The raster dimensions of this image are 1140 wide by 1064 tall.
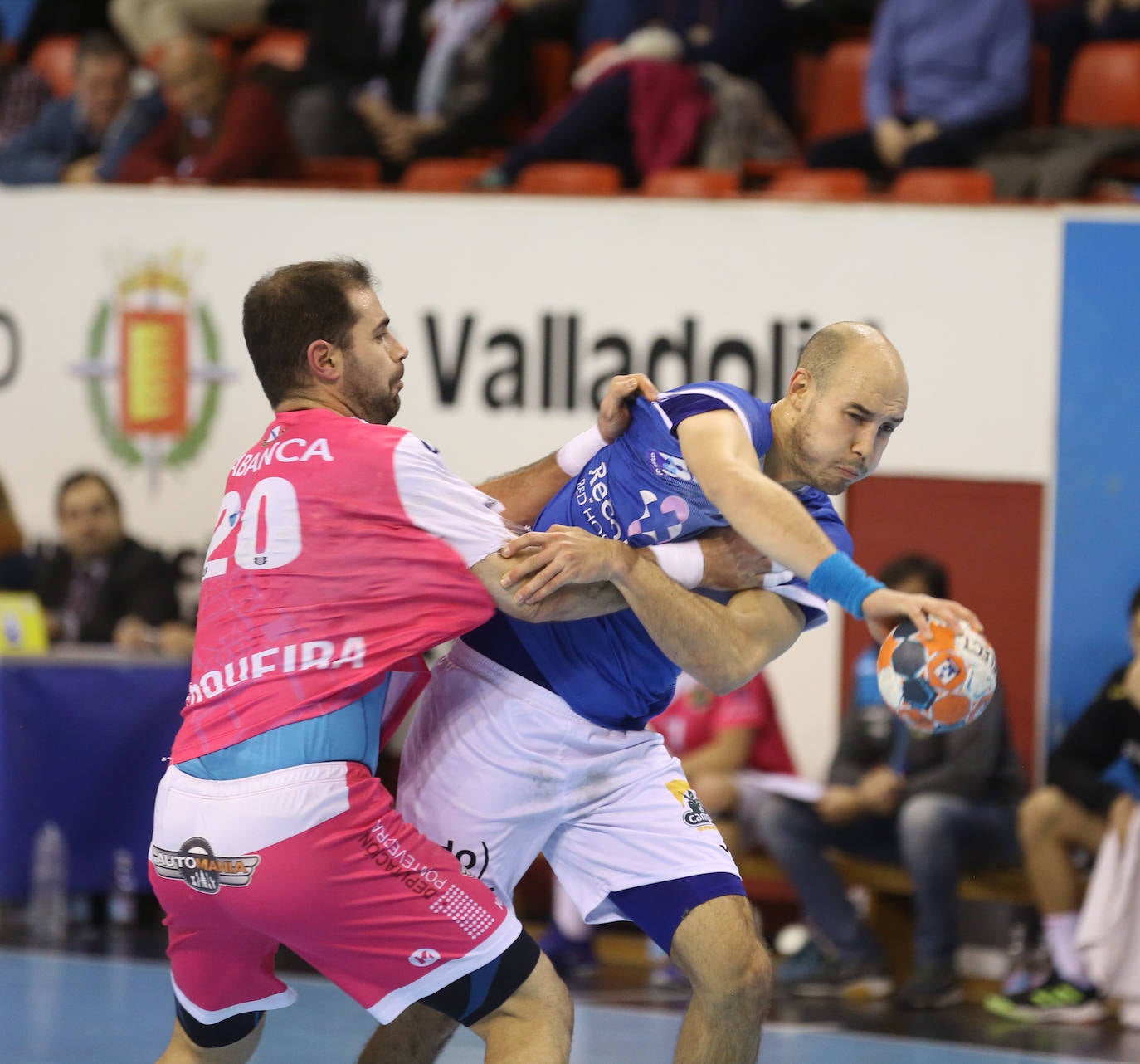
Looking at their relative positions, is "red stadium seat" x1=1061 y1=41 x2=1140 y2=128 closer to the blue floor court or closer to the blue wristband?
the blue floor court

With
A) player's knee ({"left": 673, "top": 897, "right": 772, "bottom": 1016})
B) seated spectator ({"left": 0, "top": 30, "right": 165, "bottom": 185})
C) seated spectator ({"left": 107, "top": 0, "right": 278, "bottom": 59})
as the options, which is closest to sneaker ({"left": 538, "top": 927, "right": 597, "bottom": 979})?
player's knee ({"left": 673, "top": 897, "right": 772, "bottom": 1016})

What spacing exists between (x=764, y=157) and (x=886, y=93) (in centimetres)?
63

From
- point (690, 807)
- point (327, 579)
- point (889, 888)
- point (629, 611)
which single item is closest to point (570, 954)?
point (889, 888)

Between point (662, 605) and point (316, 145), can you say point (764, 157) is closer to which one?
point (316, 145)

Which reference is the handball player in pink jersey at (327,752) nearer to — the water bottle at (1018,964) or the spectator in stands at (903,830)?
the spectator in stands at (903,830)

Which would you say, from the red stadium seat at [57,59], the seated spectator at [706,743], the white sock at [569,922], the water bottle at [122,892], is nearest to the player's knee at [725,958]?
the seated spectator at [706,743]

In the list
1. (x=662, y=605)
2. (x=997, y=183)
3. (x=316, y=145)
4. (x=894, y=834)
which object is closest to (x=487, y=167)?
(x=316, y=145)

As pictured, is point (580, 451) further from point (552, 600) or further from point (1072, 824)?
point (1072, 824)

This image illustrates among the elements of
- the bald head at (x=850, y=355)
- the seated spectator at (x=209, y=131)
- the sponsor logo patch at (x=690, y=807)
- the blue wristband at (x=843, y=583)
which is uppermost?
the seated spectator at (x=209, y=131)

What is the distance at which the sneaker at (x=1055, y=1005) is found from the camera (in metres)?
6.58

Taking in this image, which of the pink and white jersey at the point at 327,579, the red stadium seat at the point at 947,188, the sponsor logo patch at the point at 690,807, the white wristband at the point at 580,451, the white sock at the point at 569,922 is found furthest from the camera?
the red stadium seat at the point at 947,188

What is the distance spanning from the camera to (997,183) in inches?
309

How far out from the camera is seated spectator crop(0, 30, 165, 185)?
9.80m

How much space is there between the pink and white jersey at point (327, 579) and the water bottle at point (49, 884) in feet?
13.5
